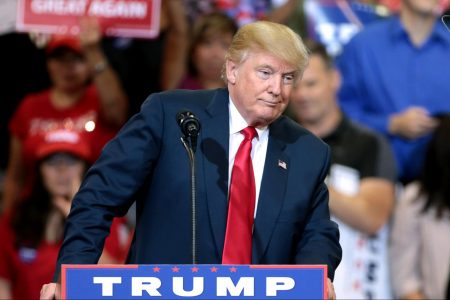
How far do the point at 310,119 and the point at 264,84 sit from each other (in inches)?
78.8

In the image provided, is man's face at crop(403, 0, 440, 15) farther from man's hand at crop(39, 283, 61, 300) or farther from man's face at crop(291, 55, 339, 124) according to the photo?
man's hand at crop(39, 283, 61, 300)

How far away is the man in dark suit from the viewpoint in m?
3.29

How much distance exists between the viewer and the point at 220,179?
337 cm

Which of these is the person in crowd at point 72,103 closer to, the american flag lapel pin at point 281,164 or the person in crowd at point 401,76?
the person in crowd at point 401,76

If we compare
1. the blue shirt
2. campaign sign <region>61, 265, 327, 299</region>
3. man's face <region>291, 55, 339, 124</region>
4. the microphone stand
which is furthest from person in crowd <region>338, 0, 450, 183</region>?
campaign sign <region>61, 265, 327, 299</region>

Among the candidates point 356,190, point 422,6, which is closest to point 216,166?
point 356,190

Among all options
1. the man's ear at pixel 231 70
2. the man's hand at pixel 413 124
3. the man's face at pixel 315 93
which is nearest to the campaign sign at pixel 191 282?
the man's ear at pixel 231 70

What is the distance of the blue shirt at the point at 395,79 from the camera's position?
559 cm

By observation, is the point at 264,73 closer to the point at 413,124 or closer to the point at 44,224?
the point at 44,224

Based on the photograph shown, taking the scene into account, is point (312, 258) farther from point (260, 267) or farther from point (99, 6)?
point (99, 6)

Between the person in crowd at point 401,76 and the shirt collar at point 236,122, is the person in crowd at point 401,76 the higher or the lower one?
the higher one

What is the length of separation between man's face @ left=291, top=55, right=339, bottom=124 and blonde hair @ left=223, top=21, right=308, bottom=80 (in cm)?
190

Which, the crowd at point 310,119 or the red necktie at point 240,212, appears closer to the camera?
the red necktie at point 240,212

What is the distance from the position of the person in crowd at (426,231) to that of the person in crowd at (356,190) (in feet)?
0.26
